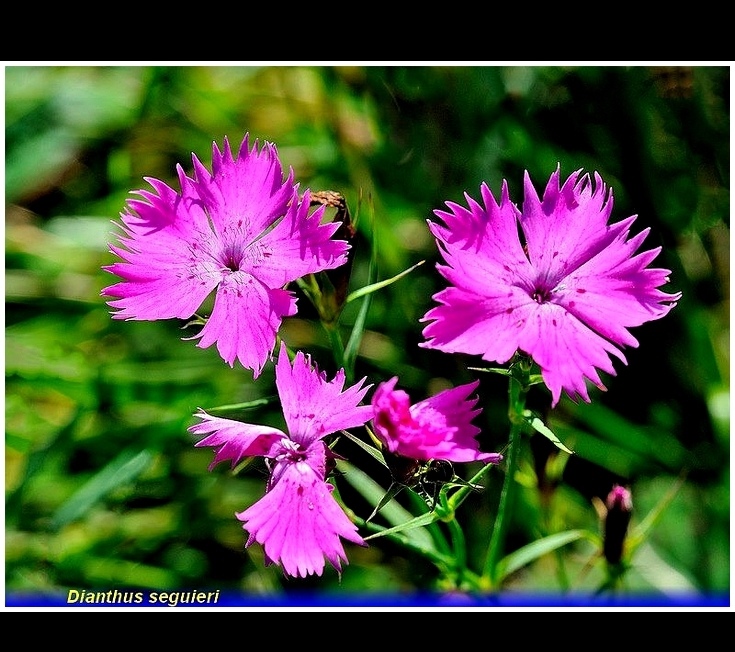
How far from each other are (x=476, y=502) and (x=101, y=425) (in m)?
0.92

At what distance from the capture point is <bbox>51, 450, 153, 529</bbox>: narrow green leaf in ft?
5.30

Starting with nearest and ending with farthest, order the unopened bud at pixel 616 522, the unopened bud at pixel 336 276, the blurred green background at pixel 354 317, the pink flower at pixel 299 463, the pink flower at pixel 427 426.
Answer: the pink flower at pixel 427 426 < the pink flower at pixel 299 463 < the unopened bud at pixel 336 276 < the unopened bud at pixel 616 522 < the blurred green background at pixel 354 317

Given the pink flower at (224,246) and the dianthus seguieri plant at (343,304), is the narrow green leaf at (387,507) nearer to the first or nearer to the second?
the dianthus seguieri plant at (343,304)

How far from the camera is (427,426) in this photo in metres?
0.97

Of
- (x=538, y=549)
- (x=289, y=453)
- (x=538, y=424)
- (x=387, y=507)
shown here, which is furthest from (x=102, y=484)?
(x=538, y=424)

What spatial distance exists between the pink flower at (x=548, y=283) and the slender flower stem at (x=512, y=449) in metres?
0.05

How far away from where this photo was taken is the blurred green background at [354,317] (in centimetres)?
180

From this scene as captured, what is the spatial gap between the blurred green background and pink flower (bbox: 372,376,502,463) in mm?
→ 724

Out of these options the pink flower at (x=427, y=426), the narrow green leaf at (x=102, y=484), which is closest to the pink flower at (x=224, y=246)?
the pink flower at (x=427, y=426)

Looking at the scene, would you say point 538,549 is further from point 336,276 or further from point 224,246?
point 224,246

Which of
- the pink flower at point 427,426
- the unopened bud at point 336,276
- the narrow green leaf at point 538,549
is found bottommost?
the narrow green leaf at point 538,549

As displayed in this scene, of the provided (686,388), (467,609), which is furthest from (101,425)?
(686,388)

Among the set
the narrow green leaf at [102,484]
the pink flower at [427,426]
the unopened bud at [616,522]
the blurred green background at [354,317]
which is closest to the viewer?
the pink flower at [427,426]

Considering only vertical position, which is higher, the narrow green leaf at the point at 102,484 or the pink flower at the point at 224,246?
the pink flower at the point at 224,246
